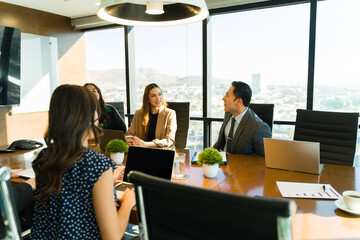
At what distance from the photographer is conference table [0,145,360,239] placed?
3.80 ft

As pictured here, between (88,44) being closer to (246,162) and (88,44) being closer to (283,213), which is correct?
(246,162)

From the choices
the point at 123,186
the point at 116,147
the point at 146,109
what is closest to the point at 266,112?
the point at 146,109

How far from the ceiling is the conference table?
8.34 ft

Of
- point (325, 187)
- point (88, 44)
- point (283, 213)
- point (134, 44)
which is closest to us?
point (283, 213)

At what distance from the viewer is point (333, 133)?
2.43 m

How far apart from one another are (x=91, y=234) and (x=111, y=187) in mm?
203

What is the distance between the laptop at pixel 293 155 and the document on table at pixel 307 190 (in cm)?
21

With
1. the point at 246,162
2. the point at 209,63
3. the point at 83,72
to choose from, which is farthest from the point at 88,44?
the point at 246,162

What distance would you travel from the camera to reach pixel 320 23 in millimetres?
3607

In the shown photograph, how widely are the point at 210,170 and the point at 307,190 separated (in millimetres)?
552

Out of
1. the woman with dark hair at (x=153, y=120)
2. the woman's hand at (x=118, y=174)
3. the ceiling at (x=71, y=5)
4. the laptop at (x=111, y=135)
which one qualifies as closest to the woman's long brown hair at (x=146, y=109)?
the woman with dark hair at (x=153, y=120)

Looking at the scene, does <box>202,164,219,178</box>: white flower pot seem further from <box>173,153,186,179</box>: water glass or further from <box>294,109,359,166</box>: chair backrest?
<box>294,109,359,166</box>: chair backrest

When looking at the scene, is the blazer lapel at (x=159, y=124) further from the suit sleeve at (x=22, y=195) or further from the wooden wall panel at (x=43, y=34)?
the wooden wall panel at (x=43, y=34)

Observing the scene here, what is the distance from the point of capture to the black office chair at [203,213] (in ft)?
2.01
